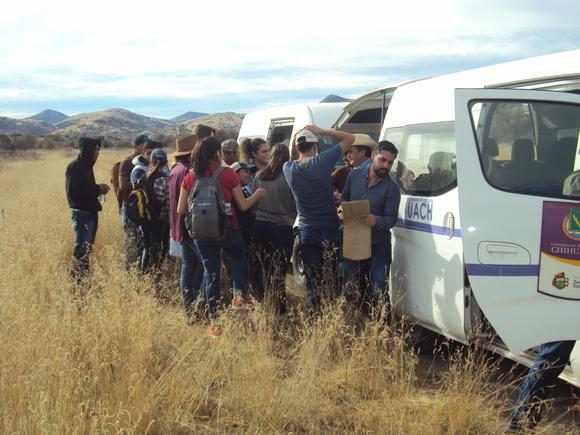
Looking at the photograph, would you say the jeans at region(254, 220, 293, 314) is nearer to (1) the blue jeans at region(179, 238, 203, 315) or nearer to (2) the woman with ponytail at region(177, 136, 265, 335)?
(2) the woman with ponytail at region(177, 136, 265, 335)

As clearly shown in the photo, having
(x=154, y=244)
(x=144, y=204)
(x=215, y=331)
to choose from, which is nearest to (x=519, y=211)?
(x=215, y=331)

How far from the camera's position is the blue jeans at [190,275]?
6.14 meters

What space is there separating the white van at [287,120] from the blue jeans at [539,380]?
4.88 m

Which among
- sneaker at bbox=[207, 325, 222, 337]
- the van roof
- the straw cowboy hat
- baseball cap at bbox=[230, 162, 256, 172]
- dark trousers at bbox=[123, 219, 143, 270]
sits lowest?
sneaker at bbox=[207, 325, 222, 337]

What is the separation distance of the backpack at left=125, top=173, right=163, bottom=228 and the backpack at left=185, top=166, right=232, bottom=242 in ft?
4.91

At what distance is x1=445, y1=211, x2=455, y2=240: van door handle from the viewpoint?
442 cm

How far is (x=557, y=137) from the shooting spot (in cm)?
378

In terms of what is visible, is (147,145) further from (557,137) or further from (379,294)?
(557,137)

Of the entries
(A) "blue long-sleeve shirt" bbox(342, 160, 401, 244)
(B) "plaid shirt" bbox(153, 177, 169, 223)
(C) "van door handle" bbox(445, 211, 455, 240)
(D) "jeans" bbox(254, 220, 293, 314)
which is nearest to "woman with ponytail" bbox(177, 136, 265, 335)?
(D) "jeans" bbox(254, 220, 293, 314)

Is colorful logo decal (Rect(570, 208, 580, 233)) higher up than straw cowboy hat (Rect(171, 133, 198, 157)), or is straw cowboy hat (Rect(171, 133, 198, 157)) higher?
straw cowboy hat (Rect(171, 133, 198, 157))

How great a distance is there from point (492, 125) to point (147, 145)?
197 inches

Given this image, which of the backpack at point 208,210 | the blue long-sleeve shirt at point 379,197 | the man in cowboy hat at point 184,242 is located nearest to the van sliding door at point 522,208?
the blue long-sleeve shirt at point 379,197

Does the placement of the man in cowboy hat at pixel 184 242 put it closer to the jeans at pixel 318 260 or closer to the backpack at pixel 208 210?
the backpack at pixel 208 210

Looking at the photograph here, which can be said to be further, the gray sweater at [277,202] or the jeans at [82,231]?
the jeans at [82,231]
